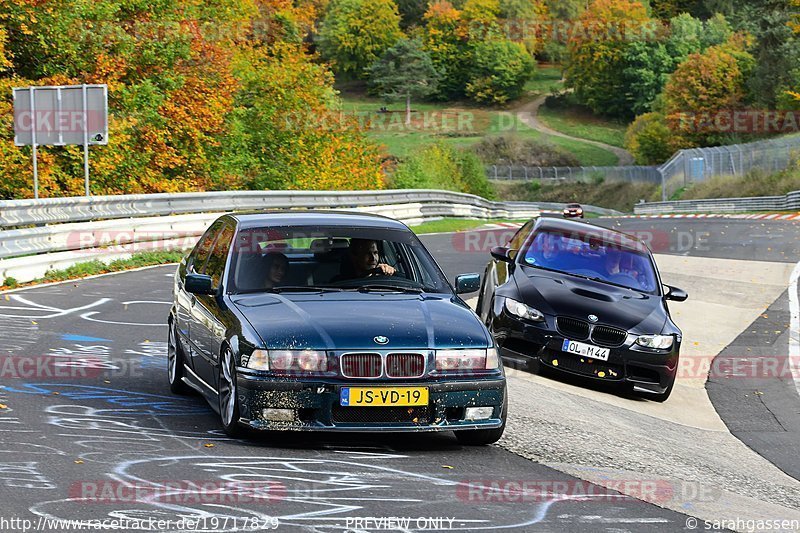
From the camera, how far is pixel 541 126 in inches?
6029

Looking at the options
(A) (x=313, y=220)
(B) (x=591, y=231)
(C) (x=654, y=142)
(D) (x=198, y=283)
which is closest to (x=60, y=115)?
(B) (x=591, y=231)

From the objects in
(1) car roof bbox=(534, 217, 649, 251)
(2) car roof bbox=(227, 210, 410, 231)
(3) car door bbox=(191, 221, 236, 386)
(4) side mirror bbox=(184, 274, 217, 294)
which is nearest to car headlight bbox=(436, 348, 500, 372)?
(3) car door bbox=(191, 221, 236, 386)

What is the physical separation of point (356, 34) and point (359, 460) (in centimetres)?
16815

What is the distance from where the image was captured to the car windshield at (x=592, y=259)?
44.5 ft

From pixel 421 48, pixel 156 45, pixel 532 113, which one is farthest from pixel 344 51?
pixel 156 45

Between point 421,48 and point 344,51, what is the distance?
1273cm

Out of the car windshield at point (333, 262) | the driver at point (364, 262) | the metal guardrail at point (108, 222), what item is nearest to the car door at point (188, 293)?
the car windshield at point (333, 262)

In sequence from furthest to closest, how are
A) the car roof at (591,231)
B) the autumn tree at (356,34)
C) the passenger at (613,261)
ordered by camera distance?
the autumn tree at (356,34), the car roof at (591,231), the passenger at (613,261)

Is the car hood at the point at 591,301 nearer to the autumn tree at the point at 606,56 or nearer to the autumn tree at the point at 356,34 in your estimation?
the autumn tree at the point at 606,56

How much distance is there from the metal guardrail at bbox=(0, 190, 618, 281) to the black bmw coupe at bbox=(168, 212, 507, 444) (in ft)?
30.4

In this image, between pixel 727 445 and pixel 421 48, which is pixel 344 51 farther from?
pixel 727 445

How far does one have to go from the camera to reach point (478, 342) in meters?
7.93

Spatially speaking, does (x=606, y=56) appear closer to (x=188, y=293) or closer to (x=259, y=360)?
(x=188, y=293)

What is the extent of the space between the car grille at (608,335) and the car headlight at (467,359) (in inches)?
175
